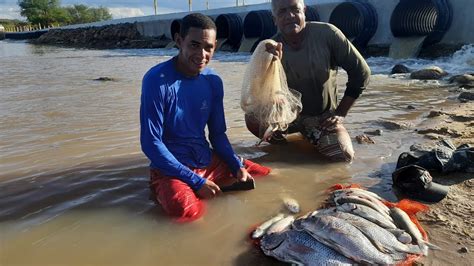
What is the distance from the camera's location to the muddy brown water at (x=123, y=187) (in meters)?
2.82

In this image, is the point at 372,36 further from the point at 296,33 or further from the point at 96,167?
the point at 96,167

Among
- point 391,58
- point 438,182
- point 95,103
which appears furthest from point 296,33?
point 391,58

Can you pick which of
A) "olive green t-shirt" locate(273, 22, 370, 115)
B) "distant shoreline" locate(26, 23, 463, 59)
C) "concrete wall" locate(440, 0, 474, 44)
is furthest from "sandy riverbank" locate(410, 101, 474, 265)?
"distant shoreline" locate(26, 23, 463, 59)

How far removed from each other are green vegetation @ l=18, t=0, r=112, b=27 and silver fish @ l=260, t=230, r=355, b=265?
9949 centimetres

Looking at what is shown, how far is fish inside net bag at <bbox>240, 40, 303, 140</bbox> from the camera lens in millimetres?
4055

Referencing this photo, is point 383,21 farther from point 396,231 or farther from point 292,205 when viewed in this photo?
point 396,231

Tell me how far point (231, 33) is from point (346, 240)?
23815 mm

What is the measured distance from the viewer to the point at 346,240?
2430mm

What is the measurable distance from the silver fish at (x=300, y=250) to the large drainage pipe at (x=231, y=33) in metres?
22.9

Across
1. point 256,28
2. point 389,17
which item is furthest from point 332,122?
point 256,28

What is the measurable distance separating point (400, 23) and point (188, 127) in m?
15.6

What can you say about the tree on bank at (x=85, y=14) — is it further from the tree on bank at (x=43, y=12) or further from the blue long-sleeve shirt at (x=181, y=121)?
the blue long-sleeve shirt at (x=181, y=121)

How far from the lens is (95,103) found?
330 inches

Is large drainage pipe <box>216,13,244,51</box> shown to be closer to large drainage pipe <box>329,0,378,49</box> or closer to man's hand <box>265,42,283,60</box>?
large drainage pipe <box>329,0,378,49</box>
